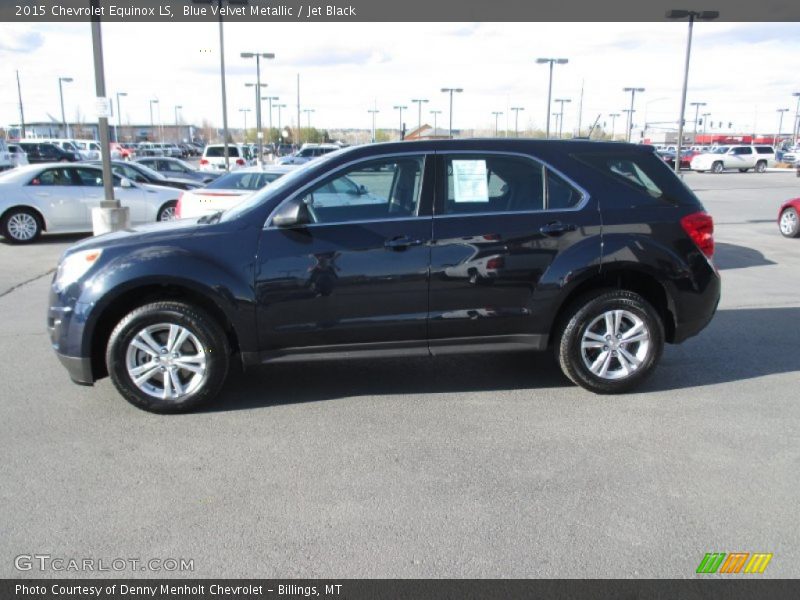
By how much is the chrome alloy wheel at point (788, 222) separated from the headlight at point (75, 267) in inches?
542

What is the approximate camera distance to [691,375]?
5.55 metres

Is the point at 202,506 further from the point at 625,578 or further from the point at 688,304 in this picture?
the point at 688,304

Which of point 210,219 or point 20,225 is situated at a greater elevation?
point 210,219

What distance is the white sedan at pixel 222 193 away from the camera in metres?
10.8

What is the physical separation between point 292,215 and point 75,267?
1559mm

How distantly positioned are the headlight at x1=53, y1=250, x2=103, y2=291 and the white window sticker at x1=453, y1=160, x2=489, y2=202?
2535 millimetres

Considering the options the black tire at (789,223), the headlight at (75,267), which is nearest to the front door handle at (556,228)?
the headlight at (75,267)

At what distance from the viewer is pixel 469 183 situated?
4.91 metres

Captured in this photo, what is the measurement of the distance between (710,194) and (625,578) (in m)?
27.8

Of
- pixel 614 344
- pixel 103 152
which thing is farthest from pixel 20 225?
pixel 614 344

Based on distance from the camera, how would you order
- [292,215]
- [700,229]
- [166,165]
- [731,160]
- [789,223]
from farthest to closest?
[731,160], [166,165], [789,223], [700,229], [292,215]

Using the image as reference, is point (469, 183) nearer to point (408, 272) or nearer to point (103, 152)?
point (408, 272)
